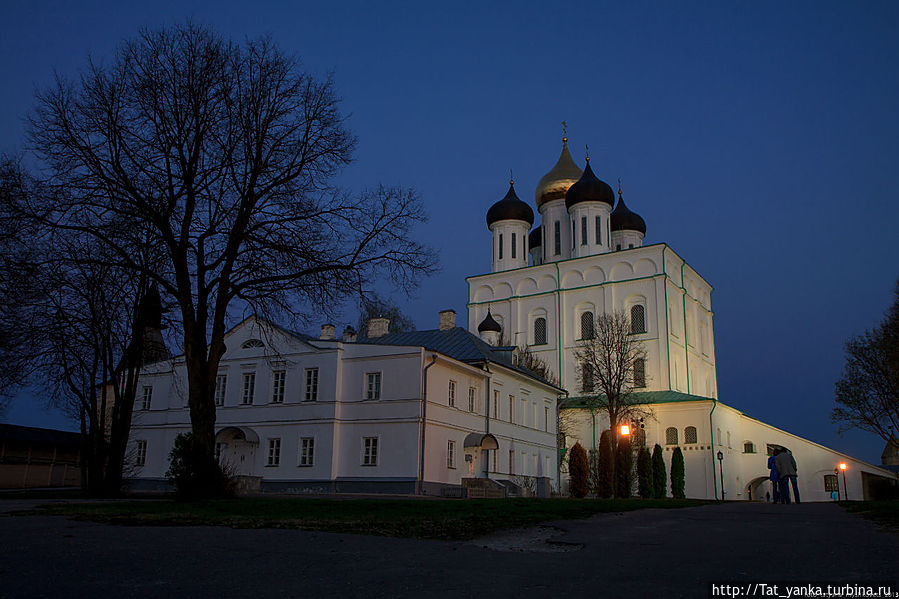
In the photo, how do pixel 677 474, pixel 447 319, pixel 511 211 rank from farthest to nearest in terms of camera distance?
pixel 511 211
pixel 677 474
pixel 447 319

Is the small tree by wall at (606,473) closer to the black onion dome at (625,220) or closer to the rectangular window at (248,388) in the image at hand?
the rectangular window at (248,388)

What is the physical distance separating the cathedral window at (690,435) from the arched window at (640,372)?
4950 millimetres

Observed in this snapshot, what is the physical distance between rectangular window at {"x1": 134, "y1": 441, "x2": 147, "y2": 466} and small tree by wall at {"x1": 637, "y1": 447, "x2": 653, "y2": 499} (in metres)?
23.0

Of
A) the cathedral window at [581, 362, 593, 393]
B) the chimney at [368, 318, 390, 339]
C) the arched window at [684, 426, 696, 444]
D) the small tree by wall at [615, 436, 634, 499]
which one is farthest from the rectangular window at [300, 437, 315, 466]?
the arched window at [684, 426, 696, 444]

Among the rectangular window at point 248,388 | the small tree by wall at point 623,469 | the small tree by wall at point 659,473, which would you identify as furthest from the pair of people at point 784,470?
the rectangular window at point 248,388

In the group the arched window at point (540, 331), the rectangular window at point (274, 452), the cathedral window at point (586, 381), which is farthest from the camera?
the arched window at point (540, 331)

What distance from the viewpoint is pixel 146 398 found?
36094 mm

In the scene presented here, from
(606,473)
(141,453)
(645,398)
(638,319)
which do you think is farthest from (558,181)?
(141,453)

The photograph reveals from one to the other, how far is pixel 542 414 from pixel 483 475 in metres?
7.98

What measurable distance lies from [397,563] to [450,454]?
2497 cm

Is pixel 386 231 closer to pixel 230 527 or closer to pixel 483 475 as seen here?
pixel 230 527

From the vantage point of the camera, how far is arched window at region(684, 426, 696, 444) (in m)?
47.2

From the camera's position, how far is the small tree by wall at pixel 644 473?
34094 mm

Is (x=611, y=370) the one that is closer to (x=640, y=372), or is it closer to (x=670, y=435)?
(x=670, y=435)
